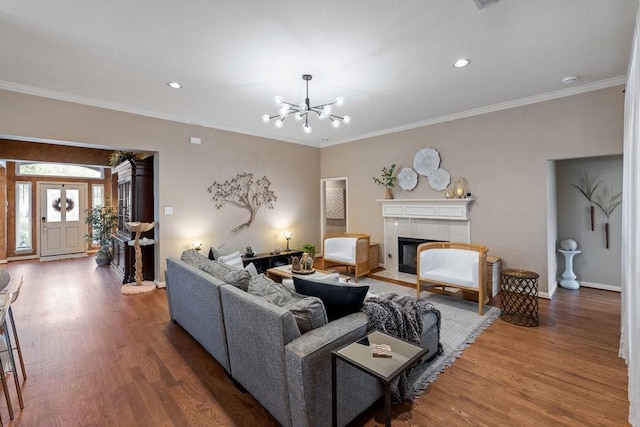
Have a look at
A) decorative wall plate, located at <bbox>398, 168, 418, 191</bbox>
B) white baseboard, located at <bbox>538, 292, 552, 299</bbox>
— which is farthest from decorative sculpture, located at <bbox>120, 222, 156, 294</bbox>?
white baseboard, located at <bbox>538, 292, 552, 299</bbox>

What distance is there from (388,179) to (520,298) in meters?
3.11

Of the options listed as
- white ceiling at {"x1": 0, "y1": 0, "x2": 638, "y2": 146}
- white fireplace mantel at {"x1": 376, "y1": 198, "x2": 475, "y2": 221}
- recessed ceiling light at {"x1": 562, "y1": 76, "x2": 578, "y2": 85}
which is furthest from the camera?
white fireplace mantel at {"x1": 376, "y1": 198, "x2": 475, "y2": 221}

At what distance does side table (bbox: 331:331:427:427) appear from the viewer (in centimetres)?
136

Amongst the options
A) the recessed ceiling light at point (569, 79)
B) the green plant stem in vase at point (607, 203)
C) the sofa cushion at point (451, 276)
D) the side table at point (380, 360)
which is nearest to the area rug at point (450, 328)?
the sofa cushion at point (451, 276)

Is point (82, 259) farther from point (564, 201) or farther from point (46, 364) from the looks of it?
point (564, 201)

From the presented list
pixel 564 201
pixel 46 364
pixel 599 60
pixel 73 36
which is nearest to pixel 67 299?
pixel 46 364

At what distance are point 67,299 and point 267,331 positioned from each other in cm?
433

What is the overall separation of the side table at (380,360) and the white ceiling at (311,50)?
2.42 m

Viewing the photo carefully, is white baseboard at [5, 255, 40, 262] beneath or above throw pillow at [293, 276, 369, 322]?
beneath

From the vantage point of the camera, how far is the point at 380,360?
4.84ft

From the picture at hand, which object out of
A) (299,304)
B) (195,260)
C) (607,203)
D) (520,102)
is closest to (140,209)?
(195,260)

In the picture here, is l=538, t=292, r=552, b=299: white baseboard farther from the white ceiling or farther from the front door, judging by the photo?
the front door

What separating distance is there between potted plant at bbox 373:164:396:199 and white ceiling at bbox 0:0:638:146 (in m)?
1.58

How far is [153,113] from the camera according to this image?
15.2ft
